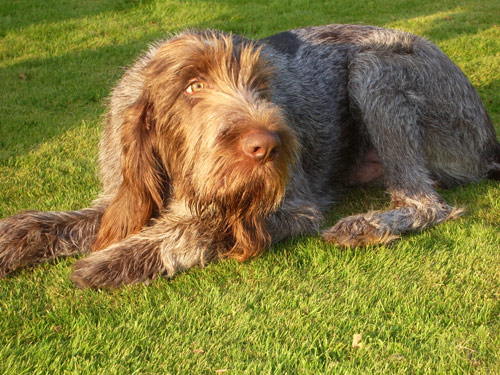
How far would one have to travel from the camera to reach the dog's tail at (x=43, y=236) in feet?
13.2

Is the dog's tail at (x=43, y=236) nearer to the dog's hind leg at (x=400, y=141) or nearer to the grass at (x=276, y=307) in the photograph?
the grass at (x=276, y=307)

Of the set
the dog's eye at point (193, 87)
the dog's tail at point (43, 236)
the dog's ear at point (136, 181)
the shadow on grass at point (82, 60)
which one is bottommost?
the shadow on grass at point (82, 60)

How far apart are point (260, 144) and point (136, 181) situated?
41.5 inches

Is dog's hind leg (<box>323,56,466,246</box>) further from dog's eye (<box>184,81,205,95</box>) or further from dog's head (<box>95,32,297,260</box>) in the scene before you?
dog's eye (<box>184,81,205,95</box>)

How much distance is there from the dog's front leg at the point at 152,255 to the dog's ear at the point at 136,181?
109 millimetres

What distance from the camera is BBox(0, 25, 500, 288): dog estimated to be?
370 cm

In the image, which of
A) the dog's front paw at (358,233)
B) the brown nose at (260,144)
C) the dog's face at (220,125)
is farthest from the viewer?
the dog's front paw at (358,233)

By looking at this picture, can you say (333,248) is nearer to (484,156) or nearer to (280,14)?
(484,156)

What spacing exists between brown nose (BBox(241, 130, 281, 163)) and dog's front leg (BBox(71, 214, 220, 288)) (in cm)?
90

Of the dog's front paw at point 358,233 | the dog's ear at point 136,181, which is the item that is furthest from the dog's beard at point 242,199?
the dog's front paw at point 358,233

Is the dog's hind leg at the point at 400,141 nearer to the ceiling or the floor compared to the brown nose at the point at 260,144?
nearer to the floor

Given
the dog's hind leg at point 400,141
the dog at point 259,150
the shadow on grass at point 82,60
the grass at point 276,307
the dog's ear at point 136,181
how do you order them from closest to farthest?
the grass at point 276,307
the dog at point 259,150
the dog's ear at point 136,181
the dog's hind leg at point 400,141
the shadow on grass at point 82,60

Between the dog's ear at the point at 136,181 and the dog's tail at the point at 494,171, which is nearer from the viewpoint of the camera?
the dog's ear at the point at 136,181

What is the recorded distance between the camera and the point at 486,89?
26.4 ft
